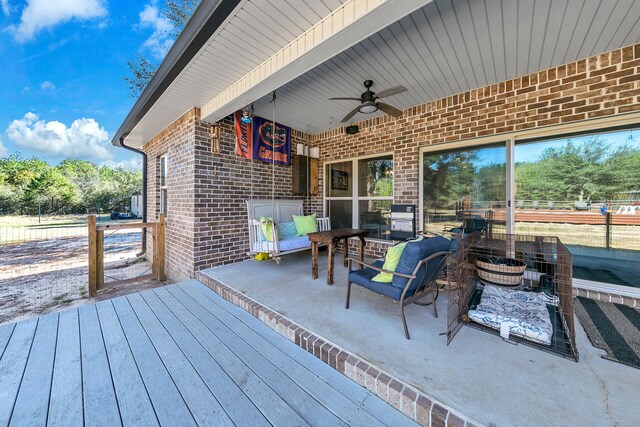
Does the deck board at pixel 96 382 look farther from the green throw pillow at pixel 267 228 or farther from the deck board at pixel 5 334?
the green throw pillow at pixel 267 228

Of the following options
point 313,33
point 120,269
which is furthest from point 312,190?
point 120,269

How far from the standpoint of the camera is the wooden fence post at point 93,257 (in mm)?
3928

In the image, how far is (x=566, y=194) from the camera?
3.21 meters

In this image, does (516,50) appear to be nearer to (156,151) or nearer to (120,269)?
(156,151)

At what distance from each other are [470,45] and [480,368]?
3.14 meters

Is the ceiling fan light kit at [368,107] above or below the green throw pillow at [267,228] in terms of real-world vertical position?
above

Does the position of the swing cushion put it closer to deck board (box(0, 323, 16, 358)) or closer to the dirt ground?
the dirt ground

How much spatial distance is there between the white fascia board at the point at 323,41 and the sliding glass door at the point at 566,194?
283 cm

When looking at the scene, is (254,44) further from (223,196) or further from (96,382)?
(96,382)

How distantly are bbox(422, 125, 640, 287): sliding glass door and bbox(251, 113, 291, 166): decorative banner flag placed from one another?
3.34m

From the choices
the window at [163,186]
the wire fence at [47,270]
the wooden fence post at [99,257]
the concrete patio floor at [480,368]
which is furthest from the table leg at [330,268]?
the window at [163,186]

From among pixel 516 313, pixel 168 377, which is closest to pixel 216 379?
pixel 168 377

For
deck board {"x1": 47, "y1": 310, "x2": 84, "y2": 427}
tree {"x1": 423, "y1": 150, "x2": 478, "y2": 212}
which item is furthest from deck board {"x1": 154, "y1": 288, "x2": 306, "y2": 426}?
tree {"x1": 423, "y1": 150, "x2": 478, "y2": 212}

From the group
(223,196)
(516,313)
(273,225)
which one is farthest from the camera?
(223,196)
